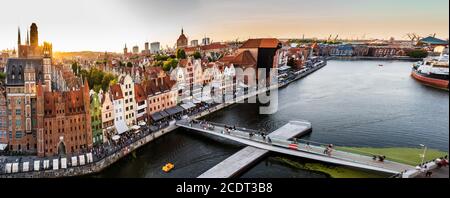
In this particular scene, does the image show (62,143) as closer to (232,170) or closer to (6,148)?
(6,148)

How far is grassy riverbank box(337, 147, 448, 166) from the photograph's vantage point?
6.75 m

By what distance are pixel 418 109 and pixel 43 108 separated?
10129 mm

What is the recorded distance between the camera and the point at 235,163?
276 inches

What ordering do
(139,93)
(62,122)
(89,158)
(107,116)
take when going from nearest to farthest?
(89,158), (62,122), (107,116), (139,93)

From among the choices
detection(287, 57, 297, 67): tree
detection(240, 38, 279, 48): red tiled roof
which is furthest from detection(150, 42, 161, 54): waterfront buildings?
detection(287, 57, 297, 67): tree

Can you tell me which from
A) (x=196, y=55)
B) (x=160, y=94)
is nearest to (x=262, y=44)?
(x=196, y=55)

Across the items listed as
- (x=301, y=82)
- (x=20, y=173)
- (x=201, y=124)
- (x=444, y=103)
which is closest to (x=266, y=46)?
(x=301, y=82)

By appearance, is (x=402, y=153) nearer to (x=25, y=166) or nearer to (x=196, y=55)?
(x=25, y=166)

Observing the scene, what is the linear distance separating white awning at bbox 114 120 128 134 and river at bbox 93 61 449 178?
75 cm

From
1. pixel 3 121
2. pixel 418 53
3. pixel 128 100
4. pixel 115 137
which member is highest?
pixel 418 53

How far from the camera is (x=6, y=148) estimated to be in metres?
7.72

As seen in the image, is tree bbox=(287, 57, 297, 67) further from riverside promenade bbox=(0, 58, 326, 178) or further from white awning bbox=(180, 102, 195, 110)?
riverside promenade bbox=(0, 58, 326, 178)

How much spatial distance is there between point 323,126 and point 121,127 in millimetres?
4977

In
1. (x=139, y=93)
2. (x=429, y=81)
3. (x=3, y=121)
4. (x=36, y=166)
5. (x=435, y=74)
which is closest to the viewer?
(x=36, y=166)
